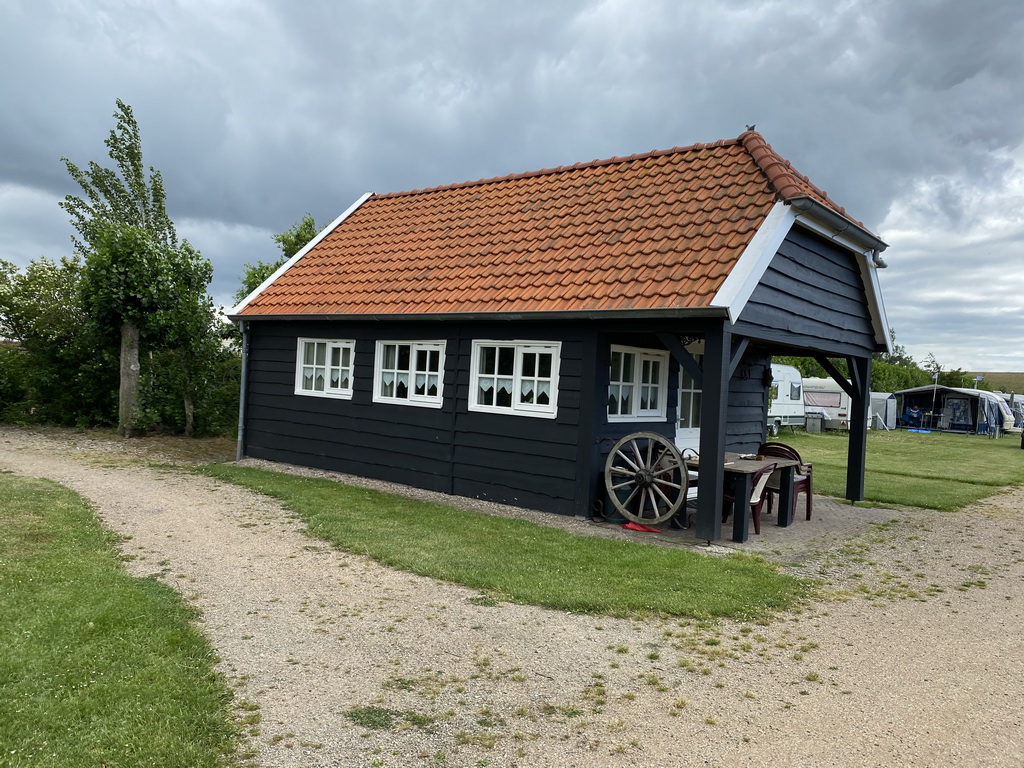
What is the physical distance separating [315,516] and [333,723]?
504 centimetres

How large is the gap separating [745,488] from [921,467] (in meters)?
12.8

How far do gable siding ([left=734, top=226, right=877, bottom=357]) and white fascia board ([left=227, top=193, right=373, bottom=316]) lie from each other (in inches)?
338

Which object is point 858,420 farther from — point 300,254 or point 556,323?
point 300,254

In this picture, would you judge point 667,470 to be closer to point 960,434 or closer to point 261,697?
point 261,697

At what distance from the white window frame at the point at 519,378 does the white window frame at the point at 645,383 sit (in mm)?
700

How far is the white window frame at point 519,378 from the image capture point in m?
9.16

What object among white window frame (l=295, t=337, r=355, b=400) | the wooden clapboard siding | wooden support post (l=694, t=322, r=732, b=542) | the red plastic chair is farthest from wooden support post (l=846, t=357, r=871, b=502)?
→ white window frame (l=295, t=337, r=355, b=400)

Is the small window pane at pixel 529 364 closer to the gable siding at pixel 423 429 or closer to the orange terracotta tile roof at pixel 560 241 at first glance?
the gable siding at pixel 423 429

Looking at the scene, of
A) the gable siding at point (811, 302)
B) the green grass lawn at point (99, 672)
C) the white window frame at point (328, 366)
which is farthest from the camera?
the white window frame at point (328, 366)

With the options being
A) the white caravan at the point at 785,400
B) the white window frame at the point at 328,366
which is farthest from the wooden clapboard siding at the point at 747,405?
the white caravan at the point at 785,400

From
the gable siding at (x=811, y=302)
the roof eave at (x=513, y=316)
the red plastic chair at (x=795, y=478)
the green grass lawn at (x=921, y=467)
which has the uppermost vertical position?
the gable siding at (x=811, y=302)

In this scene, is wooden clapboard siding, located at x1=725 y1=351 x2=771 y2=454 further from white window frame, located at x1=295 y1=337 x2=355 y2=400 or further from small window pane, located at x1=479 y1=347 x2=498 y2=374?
white window frame, located at x1=295 y1=337 x2=355 y2=400

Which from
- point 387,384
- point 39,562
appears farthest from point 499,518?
point 39,562

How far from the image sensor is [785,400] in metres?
30.4
